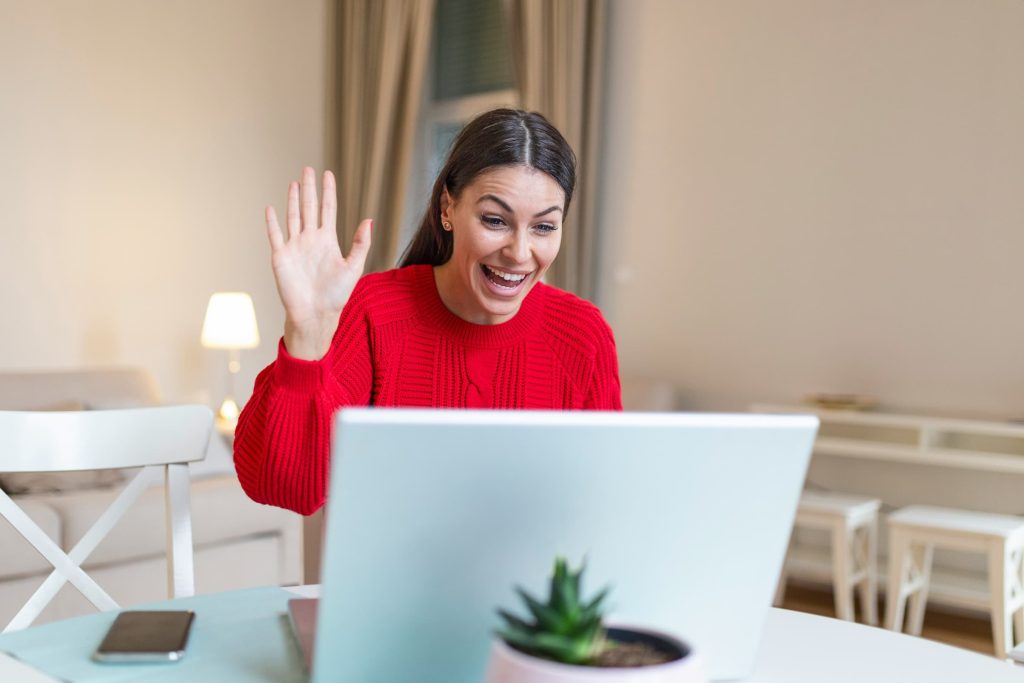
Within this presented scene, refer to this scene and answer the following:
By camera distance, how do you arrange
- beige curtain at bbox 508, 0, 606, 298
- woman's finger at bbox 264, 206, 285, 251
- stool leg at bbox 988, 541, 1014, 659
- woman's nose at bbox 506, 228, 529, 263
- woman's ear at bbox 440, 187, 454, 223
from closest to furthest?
woman's finger at bbox 264, 206, 285, 251, woman's nose at bbox 506, 228, 529, 263, woman's ear at bbox 440, 187, 454, 223, stool leg at bbox 988, 541, 1014, 659, beige curtain at bbox 508, 0, 606, 298

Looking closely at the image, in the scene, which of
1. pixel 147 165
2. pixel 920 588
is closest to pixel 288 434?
pixel 920 588

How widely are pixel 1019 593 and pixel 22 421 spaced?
2727 millimetres

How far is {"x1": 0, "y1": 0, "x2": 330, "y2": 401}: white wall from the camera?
14.6 ft

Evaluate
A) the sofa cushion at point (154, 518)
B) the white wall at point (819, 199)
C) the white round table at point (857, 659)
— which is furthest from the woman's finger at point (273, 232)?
the white wall at point (819, 199)

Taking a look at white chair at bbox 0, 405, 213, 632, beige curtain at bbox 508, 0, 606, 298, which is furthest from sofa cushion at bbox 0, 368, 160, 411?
white chair at bbox 0, 405, 213, 632

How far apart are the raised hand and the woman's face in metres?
0.30

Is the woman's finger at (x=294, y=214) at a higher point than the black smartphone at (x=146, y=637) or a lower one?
higher

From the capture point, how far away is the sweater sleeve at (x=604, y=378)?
4.81 feet

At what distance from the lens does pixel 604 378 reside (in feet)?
4.86

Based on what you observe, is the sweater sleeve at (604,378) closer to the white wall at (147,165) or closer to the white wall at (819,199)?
the white wall at (819,199)

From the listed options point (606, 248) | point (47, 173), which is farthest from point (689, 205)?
point (47, 173)

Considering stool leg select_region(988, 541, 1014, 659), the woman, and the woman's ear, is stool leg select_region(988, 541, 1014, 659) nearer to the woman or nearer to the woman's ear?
the woman

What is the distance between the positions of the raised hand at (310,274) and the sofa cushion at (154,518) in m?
2.16

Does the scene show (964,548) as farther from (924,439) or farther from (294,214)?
(294,214)
